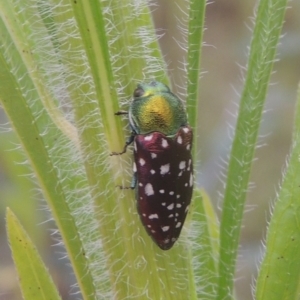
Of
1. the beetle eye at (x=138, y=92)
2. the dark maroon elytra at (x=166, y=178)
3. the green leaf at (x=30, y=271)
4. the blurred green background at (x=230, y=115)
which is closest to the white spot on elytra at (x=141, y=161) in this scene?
the dark maroon elytra at (x=166, y=178)

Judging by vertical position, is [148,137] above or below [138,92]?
below

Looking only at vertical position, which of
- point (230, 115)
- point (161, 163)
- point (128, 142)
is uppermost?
point (128, 142)

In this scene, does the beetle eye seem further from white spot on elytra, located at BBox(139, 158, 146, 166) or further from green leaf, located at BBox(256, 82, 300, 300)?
green leaf, located at BBox(256, 82, 300, 300)

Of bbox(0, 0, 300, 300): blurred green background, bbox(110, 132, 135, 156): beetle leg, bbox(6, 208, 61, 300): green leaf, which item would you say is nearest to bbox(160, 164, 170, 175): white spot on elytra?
bbox(110, 132, 135, 156): beetle leg

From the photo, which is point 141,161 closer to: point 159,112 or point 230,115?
point 159,112

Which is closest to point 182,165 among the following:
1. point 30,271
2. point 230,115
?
point 30,271

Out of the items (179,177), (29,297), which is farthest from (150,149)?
(29,297)

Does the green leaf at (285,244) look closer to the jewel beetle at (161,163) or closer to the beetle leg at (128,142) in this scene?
the jewel beetle at (161,163)

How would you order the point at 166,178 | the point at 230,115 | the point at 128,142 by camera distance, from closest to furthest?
the point at 128,142 → the point at 166,178 → the point at 230,115
